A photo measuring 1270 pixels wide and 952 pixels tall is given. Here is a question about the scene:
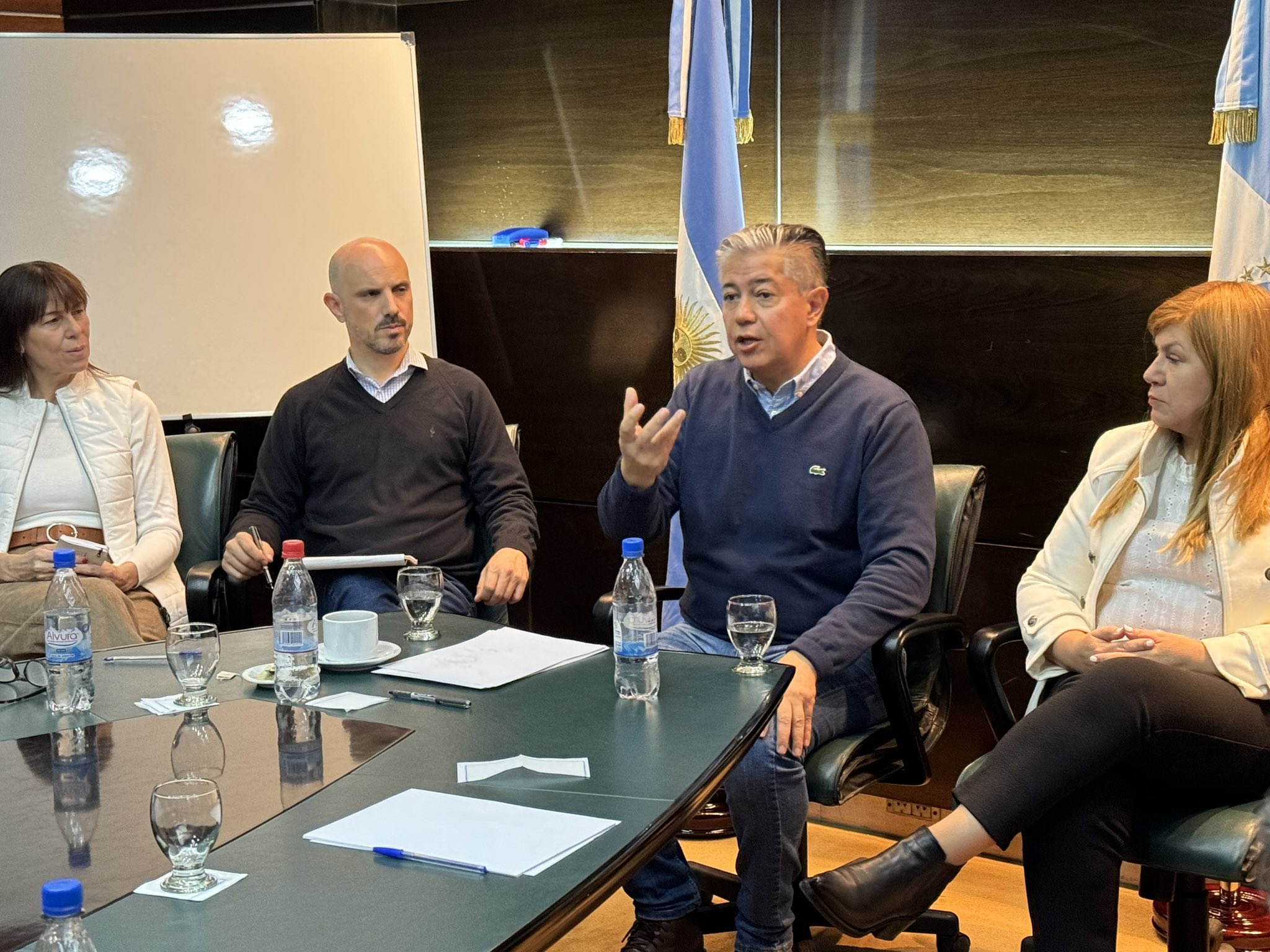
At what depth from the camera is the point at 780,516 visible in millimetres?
2752

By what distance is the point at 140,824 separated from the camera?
1.57 meters

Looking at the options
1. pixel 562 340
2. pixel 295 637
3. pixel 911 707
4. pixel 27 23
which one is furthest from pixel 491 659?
pixel 27 23

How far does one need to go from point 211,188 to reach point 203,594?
1563 mm

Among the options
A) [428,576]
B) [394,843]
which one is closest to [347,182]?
[428,576]

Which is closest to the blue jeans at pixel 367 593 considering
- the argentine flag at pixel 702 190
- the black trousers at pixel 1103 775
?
the argentine flag at pixel 702 190

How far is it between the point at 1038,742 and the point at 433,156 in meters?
3.13

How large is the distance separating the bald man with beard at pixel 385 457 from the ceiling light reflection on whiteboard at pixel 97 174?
0.99 metres

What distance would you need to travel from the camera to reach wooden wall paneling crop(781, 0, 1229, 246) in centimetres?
331

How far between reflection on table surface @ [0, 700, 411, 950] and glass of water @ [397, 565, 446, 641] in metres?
0.38

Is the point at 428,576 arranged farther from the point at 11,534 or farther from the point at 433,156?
the point at 433,156

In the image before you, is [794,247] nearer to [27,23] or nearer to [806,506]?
[806,506]

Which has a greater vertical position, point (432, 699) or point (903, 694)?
point (432, 699)

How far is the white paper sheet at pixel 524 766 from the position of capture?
170 cm

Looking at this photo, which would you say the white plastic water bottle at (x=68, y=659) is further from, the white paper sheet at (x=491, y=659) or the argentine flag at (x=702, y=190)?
the argentine flag at (x=702, y=190)
